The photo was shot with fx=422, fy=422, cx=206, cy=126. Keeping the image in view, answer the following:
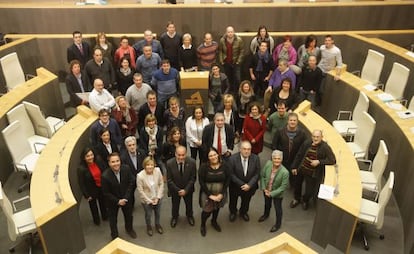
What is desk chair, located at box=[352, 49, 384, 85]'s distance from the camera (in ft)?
24.8

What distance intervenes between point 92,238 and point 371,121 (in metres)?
4.03

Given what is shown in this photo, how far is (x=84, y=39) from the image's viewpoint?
8172 mm

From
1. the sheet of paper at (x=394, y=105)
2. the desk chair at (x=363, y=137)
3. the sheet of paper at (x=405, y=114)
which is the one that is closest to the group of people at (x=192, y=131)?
the desk chair at (x=363, y=137)

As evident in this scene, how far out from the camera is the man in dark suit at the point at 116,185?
4789 mm

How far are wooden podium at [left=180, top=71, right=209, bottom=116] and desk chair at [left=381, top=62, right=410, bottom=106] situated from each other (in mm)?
3220

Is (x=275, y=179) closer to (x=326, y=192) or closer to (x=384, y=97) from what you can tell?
(x=326, y=192)

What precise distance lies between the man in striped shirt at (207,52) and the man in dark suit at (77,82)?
6.50 feet

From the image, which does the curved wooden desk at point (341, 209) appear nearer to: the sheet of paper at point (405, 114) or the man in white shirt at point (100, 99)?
the sheet of paper at point (405, 114)

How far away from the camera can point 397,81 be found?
7188 millimetres

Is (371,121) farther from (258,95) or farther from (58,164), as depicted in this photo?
(58,164)

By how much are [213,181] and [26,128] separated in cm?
316

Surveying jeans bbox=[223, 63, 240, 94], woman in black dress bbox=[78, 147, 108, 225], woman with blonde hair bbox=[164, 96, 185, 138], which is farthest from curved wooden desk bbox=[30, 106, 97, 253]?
jeans bbox=[223, 63, 240, 94]

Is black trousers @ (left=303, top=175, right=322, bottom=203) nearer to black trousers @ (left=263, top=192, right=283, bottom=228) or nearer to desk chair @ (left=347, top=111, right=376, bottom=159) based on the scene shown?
black trousers @ (left=263, top=192, right=283, bottom=228)

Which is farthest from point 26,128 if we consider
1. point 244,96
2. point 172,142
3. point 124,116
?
point 244,96
